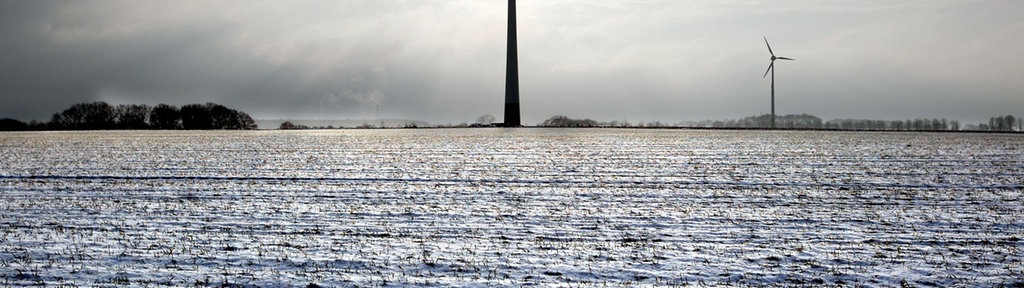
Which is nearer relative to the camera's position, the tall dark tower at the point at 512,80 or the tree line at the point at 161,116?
the tall dark tower at the point at 512,80

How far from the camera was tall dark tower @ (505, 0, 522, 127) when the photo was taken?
316ft

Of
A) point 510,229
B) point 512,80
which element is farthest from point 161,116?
point 510,229

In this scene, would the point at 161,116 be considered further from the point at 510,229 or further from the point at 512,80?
the point at 510,229

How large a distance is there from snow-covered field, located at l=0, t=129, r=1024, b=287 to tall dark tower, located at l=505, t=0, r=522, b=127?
75861 millimetres

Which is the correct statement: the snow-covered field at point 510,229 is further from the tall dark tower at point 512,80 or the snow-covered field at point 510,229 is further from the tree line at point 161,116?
the tree line at point 161,116

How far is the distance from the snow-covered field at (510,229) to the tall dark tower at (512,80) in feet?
249

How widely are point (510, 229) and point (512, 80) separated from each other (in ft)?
293

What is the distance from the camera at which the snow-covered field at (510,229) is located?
26.4 feet

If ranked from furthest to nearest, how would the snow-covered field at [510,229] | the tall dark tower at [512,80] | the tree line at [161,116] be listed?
the tree line at [161,116] < the tall dark tower at [512,80] < the snow-covered field at [510,229]

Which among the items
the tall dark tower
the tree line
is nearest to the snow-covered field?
the tall dark tower

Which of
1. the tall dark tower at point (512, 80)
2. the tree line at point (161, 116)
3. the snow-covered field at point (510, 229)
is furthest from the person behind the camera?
the tree line at point (161, 116)

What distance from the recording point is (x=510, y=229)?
36.0 feet

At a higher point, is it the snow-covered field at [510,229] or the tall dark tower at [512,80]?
the tall dark tower at [512,80]

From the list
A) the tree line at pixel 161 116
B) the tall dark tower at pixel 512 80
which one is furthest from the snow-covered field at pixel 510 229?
the tree line at pixel 161 116
